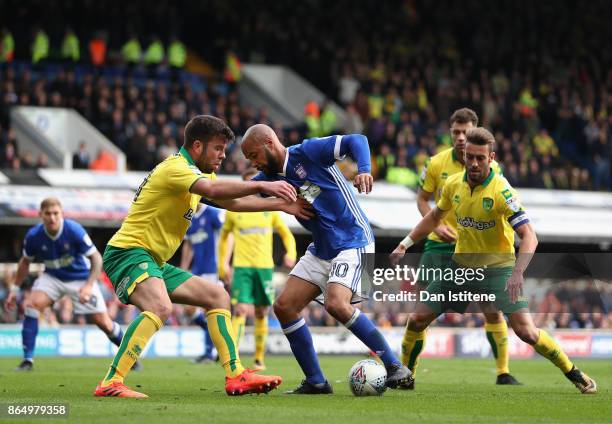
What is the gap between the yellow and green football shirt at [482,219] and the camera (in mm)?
10539

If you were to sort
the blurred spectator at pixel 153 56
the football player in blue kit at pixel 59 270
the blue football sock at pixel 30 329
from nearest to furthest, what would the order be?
1. the football player in blue kit at pixel 59 270
2. the blue football sock at pixel 30 329
3. the blurred spectator at pixel 153 56

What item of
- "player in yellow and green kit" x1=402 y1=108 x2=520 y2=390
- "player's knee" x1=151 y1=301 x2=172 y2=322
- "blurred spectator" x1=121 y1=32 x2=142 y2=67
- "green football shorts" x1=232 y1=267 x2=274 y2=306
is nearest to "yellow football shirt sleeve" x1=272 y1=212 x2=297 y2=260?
"green football shorts" x1=232 y1=267 x2=274 y2=306

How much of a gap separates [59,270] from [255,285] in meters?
2.72

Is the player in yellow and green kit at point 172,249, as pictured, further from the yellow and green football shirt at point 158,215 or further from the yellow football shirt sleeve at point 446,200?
A: the yellow football shirt sleeve at point 446,200

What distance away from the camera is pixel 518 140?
32.7m

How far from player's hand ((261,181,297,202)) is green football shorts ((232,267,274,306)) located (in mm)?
6946

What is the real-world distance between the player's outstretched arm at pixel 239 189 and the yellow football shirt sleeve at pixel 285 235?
266 inches

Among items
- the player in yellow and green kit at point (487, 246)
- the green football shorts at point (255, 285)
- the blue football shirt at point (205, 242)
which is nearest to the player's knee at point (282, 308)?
the player in yellow and green kit at point (487, 246)

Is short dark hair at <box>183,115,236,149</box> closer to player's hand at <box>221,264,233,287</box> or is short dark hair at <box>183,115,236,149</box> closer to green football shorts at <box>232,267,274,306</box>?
green football shorts at <box>232,267,274,306</box>

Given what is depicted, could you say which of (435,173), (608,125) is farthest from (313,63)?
(435,173)

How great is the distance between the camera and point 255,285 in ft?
52.4

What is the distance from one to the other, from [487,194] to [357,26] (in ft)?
86.6

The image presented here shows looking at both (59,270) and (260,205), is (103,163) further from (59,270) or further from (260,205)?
(260,205)

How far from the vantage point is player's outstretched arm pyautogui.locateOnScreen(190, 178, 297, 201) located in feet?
29.1
